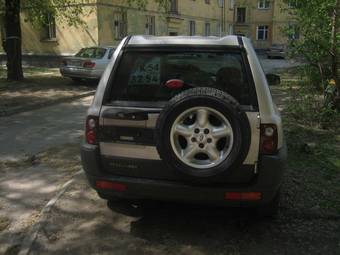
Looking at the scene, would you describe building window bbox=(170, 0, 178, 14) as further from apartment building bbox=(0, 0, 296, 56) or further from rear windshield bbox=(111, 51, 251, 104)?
rear windshield bbox=(111, 51, 251, 104)

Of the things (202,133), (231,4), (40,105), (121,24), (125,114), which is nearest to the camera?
(202,133)

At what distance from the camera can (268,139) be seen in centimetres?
350

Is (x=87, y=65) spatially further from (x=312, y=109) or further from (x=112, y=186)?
(x=112, y=186)

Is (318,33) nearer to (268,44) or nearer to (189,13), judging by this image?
(189,13)

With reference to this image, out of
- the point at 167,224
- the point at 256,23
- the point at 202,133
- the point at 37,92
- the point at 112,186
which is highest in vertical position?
the point at 256,23

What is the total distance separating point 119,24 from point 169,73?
72.8 ft

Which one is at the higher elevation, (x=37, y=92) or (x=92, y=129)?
(x=92, y=129)

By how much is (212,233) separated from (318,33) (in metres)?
5.86

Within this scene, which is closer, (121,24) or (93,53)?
(93,53)

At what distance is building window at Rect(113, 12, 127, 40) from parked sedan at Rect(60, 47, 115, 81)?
8419 mm

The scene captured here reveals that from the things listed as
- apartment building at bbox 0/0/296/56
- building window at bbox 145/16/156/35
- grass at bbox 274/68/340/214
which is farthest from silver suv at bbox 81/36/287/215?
building window at bbox 145/16/156/35

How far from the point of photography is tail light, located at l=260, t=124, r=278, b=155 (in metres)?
3.49

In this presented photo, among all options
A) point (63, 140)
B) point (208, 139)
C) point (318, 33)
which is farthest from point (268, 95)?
point (318, 33)

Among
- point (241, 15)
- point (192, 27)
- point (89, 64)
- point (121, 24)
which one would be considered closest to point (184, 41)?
point (89, 64)
